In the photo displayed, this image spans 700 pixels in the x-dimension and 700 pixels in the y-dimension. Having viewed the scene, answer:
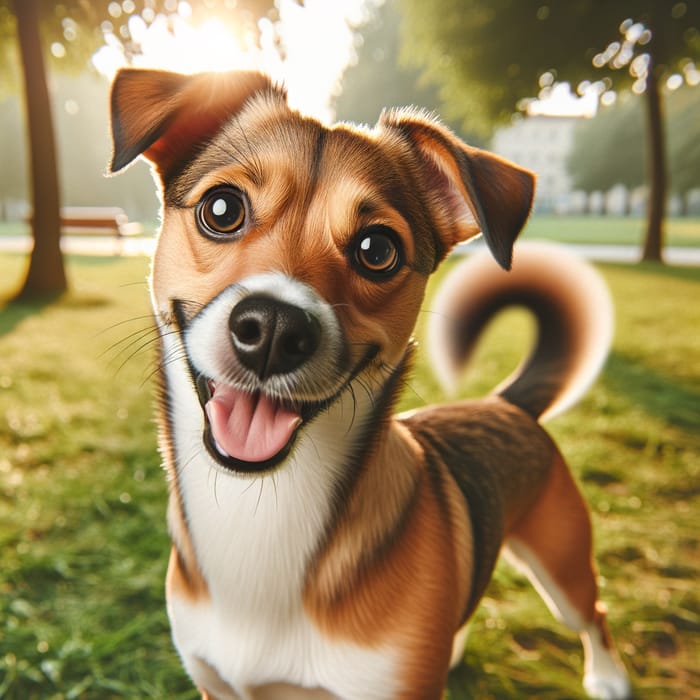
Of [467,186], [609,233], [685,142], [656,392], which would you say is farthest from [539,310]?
[685,142]

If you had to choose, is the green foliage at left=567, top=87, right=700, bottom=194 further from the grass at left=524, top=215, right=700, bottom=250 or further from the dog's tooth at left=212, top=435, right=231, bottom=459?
the dog's tooth at left=212, top=435, right=231, bottom=459

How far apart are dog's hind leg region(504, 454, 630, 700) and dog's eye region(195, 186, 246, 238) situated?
147 cm

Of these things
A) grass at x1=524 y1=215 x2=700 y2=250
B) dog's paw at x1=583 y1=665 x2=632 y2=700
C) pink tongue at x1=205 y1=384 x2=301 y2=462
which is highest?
pink tongue at x1=205 y1=384 x2=301 y2=462

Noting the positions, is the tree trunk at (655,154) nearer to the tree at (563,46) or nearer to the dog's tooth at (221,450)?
the tree at (563,46)

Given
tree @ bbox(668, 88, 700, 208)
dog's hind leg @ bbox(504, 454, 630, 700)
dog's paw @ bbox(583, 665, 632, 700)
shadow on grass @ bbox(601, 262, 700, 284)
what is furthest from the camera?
tree @ bbox(668, 88, 700, 208)

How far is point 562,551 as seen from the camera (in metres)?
2.24

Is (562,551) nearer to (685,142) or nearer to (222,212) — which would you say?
(222,212)

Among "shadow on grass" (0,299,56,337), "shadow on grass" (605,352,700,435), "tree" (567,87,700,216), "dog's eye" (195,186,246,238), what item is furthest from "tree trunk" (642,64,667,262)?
"tree" (567,87,700,216)

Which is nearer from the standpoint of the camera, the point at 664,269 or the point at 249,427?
the point at 249,427

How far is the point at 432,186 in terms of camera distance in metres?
1.98

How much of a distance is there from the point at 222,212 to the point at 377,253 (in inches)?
16.8

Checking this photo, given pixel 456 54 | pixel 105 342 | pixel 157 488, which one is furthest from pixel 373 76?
pixel 157 488

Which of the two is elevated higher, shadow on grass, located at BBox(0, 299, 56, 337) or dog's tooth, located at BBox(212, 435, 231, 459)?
dog's tooth, located at BBox(212, 435, 231, 459)

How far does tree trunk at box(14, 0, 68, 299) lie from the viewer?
933cm
